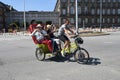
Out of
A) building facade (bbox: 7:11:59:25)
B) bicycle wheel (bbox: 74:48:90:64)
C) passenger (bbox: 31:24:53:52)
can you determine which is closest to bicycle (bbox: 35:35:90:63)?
bicycle wheel (bbox: 74:48:90:64)

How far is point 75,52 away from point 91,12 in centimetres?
11051

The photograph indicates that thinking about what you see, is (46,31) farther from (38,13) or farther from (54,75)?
(38,13)

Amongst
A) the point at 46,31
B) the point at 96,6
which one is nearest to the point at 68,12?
the point at 96,6

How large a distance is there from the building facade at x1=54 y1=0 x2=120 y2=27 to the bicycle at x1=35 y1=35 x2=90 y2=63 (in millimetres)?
103395

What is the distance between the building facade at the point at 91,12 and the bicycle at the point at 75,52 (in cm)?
10339

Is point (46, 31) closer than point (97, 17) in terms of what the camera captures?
Yes

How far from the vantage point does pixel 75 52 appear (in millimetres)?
13250

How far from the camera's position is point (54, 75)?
1070cm

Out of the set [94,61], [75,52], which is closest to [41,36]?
[75,52]

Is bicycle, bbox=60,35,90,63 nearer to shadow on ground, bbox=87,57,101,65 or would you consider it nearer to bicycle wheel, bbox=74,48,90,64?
bicycle wheel, bbox=74,48,90,64

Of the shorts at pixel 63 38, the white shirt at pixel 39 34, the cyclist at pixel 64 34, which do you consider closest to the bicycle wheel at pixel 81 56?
the cyclist at pixel 64 34

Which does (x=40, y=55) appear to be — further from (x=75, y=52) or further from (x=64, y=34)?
(x=75, y=52)

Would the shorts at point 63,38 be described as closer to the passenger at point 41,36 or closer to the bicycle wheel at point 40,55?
the passenger at point 41,36

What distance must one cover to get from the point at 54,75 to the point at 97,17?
11308 centimetres
